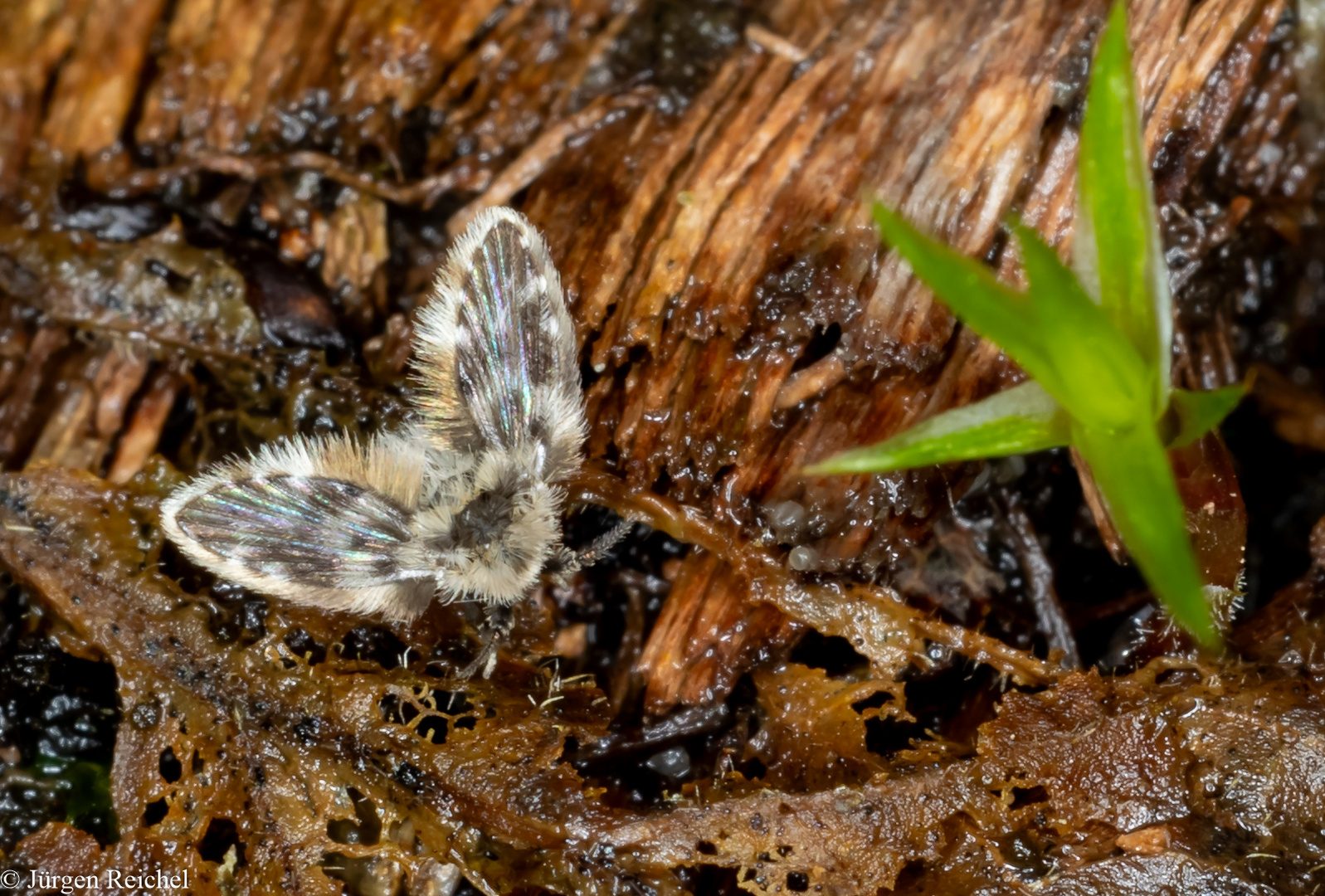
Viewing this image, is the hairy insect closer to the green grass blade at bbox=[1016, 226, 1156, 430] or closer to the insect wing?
the insect wing

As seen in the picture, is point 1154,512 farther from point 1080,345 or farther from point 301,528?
point 301,528

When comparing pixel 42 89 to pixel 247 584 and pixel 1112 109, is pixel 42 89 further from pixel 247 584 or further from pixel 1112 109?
pixel 1112 109

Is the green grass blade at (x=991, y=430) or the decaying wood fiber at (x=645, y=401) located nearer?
the green grass blade at (x=991, y=430)

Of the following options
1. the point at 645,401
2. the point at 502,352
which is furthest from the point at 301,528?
the point at 645,401

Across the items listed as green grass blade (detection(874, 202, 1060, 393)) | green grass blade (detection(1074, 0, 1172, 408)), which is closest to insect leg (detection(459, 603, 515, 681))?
green grass blade (detection(874, 202, 1060, 393))

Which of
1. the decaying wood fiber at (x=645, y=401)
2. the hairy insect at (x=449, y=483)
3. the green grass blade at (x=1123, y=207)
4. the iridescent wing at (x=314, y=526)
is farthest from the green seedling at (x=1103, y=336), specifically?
the iridescent wing at (x=314, y=526)

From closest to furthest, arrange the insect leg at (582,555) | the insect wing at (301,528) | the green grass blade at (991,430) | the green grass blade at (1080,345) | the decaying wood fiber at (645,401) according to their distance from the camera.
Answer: the green grass blade at (1080,345) → the green grass blade at (991,430) → the decaying wood fiber at (645,401) → the insect wing at (301,528) → the insect leg at (582,555)

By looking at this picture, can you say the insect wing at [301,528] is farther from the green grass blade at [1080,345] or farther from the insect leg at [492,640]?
the green grass blade at [1080,345]

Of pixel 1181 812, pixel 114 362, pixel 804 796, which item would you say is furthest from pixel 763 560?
pixel 114 362
